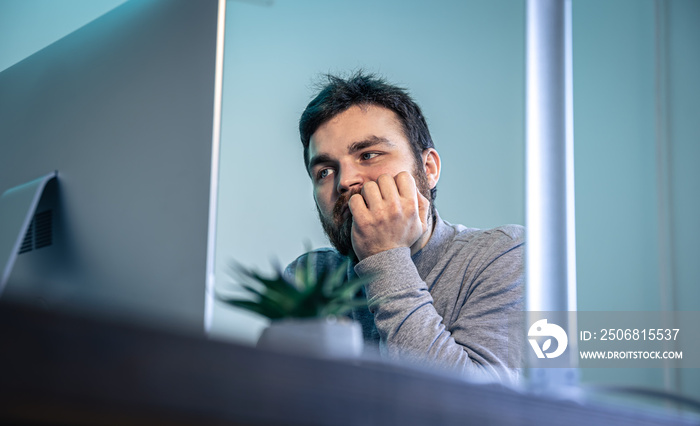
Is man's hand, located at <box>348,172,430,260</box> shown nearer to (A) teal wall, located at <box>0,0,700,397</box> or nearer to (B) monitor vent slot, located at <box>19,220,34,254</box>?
(B) monitor vent slot, located at <box>19,220,34,254</box>

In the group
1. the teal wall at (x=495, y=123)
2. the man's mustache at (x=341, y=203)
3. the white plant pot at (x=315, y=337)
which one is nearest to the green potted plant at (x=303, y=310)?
the white plant pot at (x=315, y=337)

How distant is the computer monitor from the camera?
0.68 meters

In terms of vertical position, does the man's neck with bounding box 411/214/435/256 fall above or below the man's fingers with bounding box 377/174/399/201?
below

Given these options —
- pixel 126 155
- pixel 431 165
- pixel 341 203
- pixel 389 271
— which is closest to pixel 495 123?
pixel 431 165

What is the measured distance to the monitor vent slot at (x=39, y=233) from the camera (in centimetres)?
85

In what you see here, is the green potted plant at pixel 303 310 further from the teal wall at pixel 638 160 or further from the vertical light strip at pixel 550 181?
the teal wall at pixel 638 160

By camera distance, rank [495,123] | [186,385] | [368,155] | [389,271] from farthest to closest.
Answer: [495,123]
[368,155]
[389,271]
[186,385]

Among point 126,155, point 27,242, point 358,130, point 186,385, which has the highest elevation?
point 358,130

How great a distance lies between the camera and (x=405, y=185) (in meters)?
1.37

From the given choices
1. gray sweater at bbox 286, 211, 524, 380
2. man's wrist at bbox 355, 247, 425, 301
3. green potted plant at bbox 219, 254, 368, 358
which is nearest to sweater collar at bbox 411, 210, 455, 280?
gray sweater at bbox 286, 211, 524, 380

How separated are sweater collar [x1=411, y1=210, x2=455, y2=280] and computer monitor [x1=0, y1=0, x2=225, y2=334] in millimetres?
847

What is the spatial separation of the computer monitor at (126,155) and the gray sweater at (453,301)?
377mm

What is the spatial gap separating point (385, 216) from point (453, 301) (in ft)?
0.79

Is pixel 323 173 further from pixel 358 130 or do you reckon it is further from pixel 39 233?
pixel 39 233
